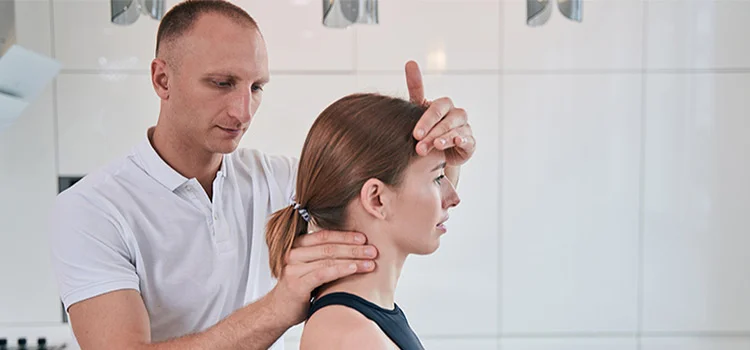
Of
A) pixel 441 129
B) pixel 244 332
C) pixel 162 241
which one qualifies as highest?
pixel 441 129

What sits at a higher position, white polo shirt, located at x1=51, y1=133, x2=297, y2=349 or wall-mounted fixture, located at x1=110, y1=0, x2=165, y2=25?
wall-mounted fixture, located at x1=110, y1=0, x2=165, y2=25

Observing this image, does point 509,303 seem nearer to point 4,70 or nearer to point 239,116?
point 239,116

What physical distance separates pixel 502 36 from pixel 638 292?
1.02m

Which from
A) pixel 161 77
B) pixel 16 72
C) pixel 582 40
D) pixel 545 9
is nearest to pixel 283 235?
pixel 161 77

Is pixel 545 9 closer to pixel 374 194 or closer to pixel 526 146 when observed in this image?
pixel 374 194

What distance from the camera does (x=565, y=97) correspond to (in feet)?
7.48

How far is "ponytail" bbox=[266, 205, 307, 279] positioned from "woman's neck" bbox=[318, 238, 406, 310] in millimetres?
85

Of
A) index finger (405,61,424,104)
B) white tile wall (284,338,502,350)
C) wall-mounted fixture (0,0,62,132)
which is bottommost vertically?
white tile wall (284,338,502,350)

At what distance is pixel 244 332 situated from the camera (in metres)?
1.06

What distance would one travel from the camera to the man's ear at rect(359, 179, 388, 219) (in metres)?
1.02

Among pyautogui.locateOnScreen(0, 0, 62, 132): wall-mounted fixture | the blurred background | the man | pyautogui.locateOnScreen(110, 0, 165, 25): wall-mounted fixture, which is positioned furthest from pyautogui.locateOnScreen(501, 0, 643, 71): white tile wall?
pyautogui.locateOnScreen(0, 0, 62, 132): wall-mounted fixture

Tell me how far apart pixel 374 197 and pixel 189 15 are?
1.96 feet

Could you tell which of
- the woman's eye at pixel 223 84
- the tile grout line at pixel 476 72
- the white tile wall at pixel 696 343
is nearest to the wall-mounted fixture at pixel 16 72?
the tile grout line at pixel 476 72

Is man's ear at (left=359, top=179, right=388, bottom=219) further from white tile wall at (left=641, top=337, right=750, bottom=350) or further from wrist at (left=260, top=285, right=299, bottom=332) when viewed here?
white tile wall at (left=641, top=337, right=750, bottom=350)
